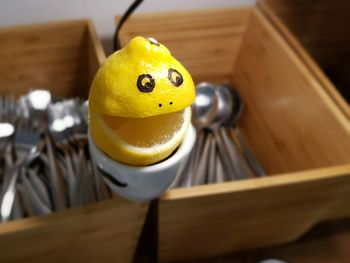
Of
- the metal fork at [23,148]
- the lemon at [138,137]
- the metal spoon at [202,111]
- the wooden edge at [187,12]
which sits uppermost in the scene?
the lemon at [138,137]

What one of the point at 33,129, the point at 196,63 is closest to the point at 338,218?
the point at 196,63

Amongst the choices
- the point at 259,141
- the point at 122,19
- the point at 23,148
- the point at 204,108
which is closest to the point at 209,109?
the point at 204,108

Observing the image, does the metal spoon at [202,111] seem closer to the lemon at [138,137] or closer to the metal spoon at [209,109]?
the metal spoon at [209,109]

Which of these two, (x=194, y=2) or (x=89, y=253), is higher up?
(x=194, y=2)

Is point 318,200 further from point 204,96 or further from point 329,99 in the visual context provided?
point 204,96

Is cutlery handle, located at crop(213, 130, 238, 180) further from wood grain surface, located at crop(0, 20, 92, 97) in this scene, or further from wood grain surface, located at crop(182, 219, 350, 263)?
wood grain surface, located at crop(0, 20, 92, 97)

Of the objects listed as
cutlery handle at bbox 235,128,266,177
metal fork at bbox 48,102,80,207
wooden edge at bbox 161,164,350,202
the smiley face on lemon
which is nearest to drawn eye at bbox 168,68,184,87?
the smiley face on lemon

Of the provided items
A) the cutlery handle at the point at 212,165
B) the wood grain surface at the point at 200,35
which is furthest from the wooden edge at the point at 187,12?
the cutlery handle at the point at 212,165
